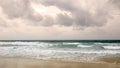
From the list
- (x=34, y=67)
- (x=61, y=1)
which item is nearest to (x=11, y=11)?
(x=61, y=1)

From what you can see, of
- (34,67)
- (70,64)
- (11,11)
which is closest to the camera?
(34,67)

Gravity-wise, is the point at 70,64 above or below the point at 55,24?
below

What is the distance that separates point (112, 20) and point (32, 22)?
252 cm

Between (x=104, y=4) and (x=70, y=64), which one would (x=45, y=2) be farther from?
(x=70, y=64)

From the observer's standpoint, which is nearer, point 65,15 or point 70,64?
point 70,64

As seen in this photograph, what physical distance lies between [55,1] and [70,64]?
7.68 ft

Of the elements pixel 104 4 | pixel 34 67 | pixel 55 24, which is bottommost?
pixel 34 67

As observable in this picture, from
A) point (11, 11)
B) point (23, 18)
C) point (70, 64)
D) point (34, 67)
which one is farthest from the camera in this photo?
point (23, 18)

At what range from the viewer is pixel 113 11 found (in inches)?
285

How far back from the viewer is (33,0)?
7.32m

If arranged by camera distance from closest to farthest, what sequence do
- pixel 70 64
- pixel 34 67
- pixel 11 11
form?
pixel 34 67, pixel 70 64, pixel 11 11

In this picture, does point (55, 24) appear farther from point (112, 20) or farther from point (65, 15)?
point (112, 20)

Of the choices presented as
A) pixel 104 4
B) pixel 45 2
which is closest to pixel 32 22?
pixel 45 2

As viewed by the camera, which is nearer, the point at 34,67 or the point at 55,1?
the point at 34,67
